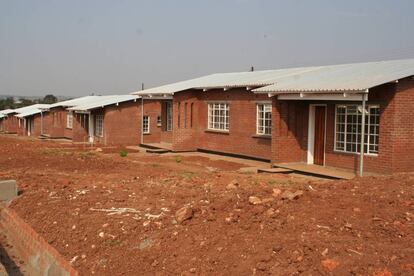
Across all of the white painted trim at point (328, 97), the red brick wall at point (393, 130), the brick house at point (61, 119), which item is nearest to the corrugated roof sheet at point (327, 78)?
the white painted trim at point (328, 97)

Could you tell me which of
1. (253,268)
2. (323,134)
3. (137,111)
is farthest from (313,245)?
(137,111)

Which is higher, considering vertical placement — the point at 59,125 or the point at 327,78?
the point at 327,78

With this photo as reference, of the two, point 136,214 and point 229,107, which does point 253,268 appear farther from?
point 229,107

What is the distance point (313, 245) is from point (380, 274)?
100cm

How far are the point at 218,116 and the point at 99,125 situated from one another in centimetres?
1520

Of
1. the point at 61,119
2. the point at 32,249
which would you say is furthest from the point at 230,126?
the point at 61,119

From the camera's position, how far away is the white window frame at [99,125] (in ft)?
119

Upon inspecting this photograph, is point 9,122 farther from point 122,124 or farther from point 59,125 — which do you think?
point 122,124

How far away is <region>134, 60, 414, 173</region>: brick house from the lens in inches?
604

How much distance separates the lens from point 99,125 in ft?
122

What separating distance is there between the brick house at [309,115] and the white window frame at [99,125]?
10594 millimetres

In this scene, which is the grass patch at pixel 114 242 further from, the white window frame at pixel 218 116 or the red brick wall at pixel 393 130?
the white window frame at pixel 218 116

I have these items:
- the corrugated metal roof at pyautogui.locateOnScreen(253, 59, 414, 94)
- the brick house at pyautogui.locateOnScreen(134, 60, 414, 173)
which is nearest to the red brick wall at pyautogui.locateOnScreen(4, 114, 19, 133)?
the brick house at pyautogui.locateOnScreen(134, 60, 414, 173)

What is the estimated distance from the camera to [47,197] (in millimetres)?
11094
